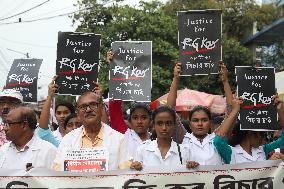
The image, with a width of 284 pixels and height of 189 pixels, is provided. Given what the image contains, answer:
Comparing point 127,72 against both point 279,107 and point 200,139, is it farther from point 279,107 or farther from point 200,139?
point 279,107

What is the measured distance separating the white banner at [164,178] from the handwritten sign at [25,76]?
3352 mm

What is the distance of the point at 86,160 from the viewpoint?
4.82 m

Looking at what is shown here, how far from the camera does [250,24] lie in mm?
32938

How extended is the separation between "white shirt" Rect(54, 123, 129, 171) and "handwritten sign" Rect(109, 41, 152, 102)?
190cm

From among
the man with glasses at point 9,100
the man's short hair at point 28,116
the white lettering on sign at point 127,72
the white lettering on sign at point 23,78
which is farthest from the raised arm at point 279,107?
the white lettering on sign at point 23,78

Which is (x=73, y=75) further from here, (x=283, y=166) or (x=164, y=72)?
(x=164, y=72)

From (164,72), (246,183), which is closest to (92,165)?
(246,183)

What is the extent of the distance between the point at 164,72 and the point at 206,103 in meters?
5.78

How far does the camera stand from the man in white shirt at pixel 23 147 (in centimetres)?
487

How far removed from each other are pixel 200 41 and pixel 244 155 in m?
1.62

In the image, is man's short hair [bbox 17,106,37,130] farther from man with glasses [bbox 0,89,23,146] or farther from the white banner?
man with glasses [bbox 0,89,23,146]

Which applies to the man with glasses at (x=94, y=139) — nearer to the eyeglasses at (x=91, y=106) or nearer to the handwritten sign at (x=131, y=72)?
the eyeglasses at (x=91, y=106)

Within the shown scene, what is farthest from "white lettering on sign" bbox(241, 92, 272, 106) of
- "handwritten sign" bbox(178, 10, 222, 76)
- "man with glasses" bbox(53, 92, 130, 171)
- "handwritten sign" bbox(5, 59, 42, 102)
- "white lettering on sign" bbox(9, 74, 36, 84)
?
"white lettering on sign" bbox(9, 74, 36, 84)

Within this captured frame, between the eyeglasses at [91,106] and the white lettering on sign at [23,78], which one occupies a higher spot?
the white lettering on sign at [23,78]
